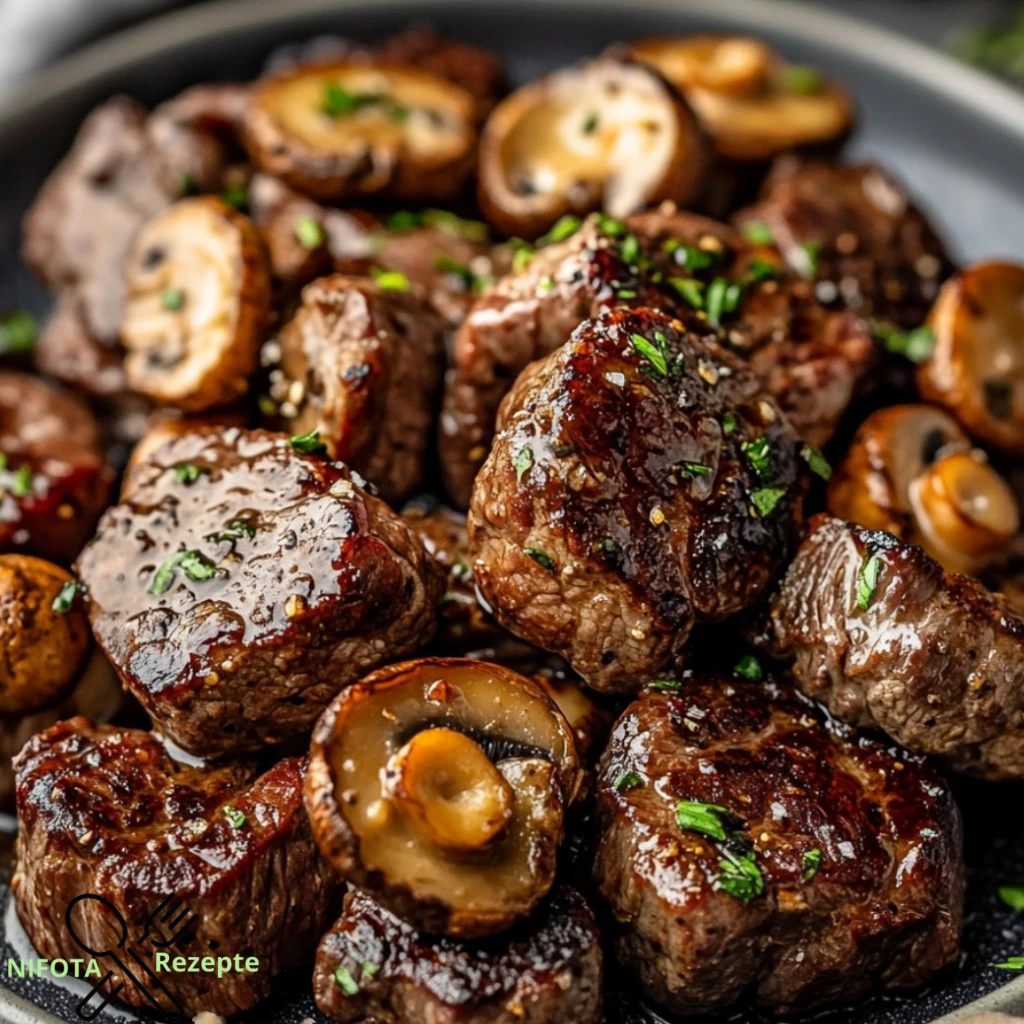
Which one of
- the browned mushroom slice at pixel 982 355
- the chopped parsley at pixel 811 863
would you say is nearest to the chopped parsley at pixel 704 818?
the chopped parsley at pixel 811 863

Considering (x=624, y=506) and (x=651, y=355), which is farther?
(x=651, y=355)

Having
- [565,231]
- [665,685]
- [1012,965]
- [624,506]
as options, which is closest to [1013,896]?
[1012,965]

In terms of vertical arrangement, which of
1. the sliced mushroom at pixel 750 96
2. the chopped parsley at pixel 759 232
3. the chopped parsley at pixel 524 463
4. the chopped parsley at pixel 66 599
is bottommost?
the chopped parsley at pixel 66 599

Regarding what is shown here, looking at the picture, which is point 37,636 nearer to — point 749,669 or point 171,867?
point 171,867

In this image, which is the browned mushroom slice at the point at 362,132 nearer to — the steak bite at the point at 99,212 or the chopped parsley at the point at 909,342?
the steak bite at the point at 99,212

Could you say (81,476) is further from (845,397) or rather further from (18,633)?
(845,397)

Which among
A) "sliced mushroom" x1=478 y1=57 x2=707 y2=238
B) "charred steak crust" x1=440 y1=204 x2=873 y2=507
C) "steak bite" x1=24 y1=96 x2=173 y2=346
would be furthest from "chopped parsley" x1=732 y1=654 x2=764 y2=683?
"steak bite" x1=24 y1=96 x2=173 y2=346

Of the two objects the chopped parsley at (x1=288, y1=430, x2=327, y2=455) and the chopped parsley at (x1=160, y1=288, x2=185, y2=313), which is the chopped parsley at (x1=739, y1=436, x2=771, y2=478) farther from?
the chopped parsley at (x1=160, y1=288, x2=185, y2=313)
